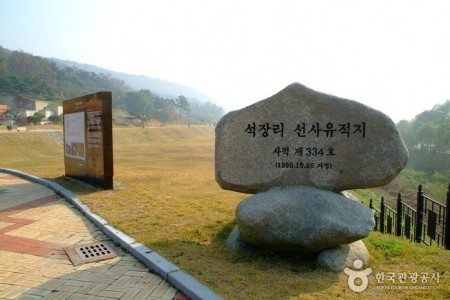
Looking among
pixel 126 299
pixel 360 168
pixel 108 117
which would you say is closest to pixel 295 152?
pixel 360 168

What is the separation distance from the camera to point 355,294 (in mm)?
3908

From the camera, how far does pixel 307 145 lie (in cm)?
526

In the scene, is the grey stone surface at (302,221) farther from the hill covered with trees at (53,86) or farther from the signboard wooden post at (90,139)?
the hill covered with trees at (53,86)

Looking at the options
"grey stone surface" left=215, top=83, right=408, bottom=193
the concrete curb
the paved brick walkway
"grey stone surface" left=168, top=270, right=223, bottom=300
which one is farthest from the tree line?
"grey stone surface" left=168, top=270, right=223, bottom=300

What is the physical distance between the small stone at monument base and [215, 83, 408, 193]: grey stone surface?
0.89 metres

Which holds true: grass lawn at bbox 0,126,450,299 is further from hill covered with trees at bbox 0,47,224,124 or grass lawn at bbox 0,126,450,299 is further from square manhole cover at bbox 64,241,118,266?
hill covered with trees at bbox 0,47,224,124

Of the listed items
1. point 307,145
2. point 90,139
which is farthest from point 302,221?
point 90,139

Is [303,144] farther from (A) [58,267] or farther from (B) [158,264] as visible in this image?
(A) [58,267]

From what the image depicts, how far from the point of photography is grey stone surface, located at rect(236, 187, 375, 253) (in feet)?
14.7

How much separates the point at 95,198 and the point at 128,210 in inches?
64.8

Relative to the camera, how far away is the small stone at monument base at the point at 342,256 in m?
4.55

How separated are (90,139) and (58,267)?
6.33 metres

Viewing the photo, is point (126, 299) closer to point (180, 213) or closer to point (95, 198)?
point (180, 213)

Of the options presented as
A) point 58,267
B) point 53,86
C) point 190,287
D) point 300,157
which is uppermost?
point 53,86
